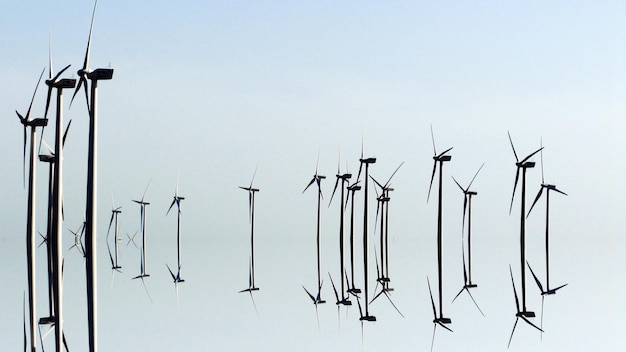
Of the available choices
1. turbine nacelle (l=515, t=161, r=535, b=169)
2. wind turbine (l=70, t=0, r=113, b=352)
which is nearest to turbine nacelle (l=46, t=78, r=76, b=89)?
wind turbine (l=70, t=0, r=113, b=352)

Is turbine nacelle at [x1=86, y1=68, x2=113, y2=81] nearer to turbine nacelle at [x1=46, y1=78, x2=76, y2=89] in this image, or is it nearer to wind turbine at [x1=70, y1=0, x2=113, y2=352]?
wind turbine at [x1=70, y1=0, x2=113, y2=352]

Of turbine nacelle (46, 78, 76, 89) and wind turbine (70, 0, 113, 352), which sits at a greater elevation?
turbine nacelle (46, 78, 76, 89)

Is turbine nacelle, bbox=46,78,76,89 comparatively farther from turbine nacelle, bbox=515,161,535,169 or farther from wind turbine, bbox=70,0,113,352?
turbine nacelle, bbox=515,161,535,169

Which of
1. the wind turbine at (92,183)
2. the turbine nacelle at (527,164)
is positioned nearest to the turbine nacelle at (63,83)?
the wind turbine at (92,183)

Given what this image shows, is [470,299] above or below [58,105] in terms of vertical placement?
below

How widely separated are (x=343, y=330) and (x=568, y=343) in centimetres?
670

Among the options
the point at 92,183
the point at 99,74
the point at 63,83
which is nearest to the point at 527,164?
the point at 63,83

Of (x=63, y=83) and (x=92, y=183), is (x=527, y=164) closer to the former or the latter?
(x=63, y=83)

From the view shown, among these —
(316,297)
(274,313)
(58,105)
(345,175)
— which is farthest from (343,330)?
(345,175)

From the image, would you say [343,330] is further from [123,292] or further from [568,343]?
[123,292]

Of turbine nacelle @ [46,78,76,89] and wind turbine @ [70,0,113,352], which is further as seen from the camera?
turbine nacelle @ [46,78,76,89]

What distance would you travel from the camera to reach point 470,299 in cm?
4297

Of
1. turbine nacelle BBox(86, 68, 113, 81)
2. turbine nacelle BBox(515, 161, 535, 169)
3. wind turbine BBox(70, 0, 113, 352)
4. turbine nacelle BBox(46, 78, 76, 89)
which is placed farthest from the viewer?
turbine nacelle BBox(515, 161, 535, 169)

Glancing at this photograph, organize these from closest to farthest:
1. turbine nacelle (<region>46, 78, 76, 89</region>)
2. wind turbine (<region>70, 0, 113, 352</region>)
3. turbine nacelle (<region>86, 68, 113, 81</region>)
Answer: wind turbine (<region>70, 0, 113, 352</region>)
turbine nacelle (<region>86, 68, 113, 81</region>)
turbine nacelle (<region>46, 78, 76, 89</region>)
